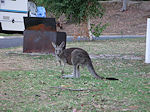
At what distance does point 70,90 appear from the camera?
779cm

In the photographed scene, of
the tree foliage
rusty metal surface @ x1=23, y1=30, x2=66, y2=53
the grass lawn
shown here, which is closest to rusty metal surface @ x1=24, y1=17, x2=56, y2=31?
rusty metal surface @ x1=23, y1=30, x2=66, y2=53

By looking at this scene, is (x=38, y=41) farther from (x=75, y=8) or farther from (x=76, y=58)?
(x=75, y=8)

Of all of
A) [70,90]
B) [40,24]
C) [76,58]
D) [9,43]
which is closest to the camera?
[70,90]

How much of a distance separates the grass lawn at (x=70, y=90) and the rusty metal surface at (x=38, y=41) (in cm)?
295

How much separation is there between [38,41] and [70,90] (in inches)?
288

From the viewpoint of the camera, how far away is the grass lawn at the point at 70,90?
21.2 feet

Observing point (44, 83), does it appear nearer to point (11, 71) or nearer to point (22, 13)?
point (11, 71)

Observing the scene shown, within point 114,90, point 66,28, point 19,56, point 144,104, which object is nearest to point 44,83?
point 114,90

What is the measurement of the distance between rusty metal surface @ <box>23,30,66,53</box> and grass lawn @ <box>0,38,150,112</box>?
9.67 feet

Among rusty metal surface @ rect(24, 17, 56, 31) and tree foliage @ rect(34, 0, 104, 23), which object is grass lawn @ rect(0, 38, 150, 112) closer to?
rusty metal surface @ rect(24, 17, 56, 31)

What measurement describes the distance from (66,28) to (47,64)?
2603 centimetres

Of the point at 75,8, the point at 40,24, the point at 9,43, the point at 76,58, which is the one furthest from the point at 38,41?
the point at 75,8

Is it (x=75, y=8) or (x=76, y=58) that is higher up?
(x=75, y=8)

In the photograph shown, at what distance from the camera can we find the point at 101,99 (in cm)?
698
